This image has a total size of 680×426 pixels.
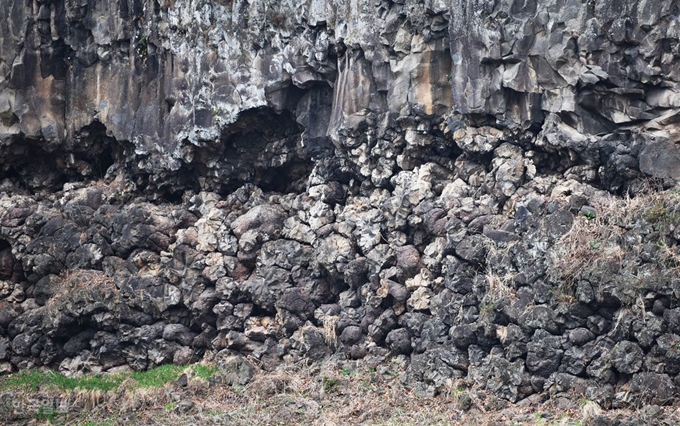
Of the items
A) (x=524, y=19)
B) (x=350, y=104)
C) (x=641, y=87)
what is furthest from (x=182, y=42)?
(x=641, y=87)

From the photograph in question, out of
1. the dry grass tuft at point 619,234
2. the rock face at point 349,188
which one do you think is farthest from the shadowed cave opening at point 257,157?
the dry grass tuft at point 619,234

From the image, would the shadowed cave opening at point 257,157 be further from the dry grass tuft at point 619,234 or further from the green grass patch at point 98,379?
the dry grass tuft at point 619,234

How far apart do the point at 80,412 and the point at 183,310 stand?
3.41 meters

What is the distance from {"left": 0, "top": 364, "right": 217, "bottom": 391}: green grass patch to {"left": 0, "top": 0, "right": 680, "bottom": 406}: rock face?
0.50 meters

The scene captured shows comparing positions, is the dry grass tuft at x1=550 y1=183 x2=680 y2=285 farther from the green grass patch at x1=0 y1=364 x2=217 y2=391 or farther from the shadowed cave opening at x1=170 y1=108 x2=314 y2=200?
the green grass patch at x1=0 y1=364 x2=217 y2=391

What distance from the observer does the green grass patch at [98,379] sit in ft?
78.2

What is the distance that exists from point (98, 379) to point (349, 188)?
696 centimetres

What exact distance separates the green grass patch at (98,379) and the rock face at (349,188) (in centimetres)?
50

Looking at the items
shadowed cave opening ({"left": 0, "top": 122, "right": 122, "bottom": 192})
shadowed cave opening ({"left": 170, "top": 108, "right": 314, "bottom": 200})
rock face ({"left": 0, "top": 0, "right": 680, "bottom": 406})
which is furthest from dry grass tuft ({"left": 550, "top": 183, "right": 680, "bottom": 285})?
shadowed cave opening ({"left": 0, "top": 122, "right": 122, "bottom": 192})

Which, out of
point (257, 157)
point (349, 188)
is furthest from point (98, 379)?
point (349, 188)

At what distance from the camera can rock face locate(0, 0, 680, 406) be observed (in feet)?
64.2

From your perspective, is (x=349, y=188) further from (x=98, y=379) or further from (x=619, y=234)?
(x=619, y=234)

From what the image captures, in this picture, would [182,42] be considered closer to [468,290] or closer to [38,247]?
[38,247]

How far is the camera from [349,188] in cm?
2470
